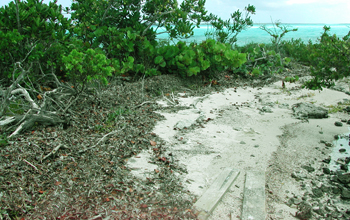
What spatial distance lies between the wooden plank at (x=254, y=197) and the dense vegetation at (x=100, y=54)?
179cm

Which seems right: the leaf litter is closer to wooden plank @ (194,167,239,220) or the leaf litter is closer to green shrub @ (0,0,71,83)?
wooden plank @ (194,167,239,220)

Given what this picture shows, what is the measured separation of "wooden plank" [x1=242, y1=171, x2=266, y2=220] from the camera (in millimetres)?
2396

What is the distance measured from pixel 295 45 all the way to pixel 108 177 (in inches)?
433

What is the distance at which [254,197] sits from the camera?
2621 millimetres

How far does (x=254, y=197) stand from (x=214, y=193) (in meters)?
0.36

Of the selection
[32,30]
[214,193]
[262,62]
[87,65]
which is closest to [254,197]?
[214,193]

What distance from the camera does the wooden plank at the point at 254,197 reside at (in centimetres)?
240

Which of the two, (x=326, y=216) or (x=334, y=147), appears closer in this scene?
(x=326, y=216)

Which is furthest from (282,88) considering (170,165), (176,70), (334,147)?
(170,165)

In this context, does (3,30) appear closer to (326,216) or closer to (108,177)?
(108,177)

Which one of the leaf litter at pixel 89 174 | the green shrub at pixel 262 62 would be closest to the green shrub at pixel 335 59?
the leaf litter at pixel 89 174

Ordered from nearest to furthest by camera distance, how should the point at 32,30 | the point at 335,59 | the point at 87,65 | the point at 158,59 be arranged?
the point at 87,65 < the point at 32,30 < the point at 335,59 < the point at 158,59

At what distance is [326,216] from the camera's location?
8.02 ft

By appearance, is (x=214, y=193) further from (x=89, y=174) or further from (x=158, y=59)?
(x=158, y=59)
